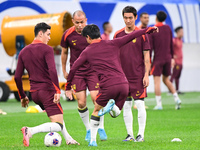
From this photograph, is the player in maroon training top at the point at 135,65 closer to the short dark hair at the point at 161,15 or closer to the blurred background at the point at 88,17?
the short dark hair at the point at 161,15

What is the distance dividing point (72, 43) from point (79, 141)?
65.9 inches

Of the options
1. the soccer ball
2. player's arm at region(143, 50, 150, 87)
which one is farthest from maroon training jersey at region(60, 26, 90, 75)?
the soccer ball

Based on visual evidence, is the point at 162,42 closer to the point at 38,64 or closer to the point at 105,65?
the point at 105,65

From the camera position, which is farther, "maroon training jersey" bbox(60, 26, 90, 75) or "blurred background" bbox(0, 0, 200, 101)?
"blurred background" bbox(0, 0, 200, 101)

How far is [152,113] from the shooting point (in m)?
12.4

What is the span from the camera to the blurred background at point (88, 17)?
650 inches

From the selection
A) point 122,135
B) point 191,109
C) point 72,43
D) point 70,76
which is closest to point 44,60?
point 70,76

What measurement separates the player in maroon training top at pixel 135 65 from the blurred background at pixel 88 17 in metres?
8.35

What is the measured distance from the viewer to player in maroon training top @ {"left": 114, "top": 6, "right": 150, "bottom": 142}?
7.68 meters

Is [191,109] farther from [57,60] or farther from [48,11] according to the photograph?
[48,11]

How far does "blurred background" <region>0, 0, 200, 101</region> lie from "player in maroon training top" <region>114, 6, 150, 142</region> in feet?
27.4

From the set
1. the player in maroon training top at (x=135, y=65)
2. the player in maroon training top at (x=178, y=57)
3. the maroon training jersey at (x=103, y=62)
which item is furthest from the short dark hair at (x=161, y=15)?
the player in maroon training top at (x=178, y=57)

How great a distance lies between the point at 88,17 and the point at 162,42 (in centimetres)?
759

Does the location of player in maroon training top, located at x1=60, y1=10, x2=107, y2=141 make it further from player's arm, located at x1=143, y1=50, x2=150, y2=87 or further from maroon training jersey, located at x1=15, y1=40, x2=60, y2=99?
maroon training jersey, located at x1=15, y1=40, x2=60, y2=99
